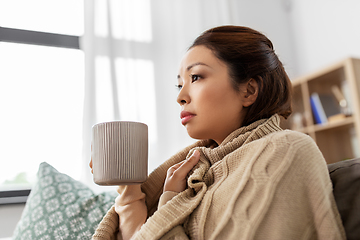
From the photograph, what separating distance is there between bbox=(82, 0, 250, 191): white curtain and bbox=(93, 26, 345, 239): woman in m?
1.30

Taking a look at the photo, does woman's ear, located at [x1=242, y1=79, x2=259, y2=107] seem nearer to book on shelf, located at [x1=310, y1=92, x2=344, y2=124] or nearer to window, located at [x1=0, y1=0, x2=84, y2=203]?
window, located at [x1=0, y1=0, x2=84, y2=203]

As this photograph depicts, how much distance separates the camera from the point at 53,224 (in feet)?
3.72

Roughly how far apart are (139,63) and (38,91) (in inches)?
30.6

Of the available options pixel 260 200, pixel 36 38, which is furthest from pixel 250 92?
pixel 36 38

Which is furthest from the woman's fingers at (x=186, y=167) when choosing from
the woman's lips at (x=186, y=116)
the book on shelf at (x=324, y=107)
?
the book on shelf at (x=324, y=107)

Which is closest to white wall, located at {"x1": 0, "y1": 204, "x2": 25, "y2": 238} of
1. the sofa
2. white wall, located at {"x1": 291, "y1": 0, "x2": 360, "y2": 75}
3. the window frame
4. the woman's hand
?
the window frame

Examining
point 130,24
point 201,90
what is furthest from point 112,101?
point 201,90

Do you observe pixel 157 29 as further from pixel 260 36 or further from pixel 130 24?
pixel 260 36

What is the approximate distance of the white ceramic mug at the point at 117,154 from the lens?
0.72 m

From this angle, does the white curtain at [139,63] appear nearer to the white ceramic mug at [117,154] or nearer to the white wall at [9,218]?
the white wall at [9,218]

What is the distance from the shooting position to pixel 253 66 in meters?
0.98

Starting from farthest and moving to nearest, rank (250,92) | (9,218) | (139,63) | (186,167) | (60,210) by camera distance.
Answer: (139,63) < (9,218) < (60,210) < (250,92) < (186,167)

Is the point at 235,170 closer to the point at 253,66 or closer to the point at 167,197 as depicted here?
the point at 167,197

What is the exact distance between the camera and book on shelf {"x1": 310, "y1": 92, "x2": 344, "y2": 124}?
8.18 ft
